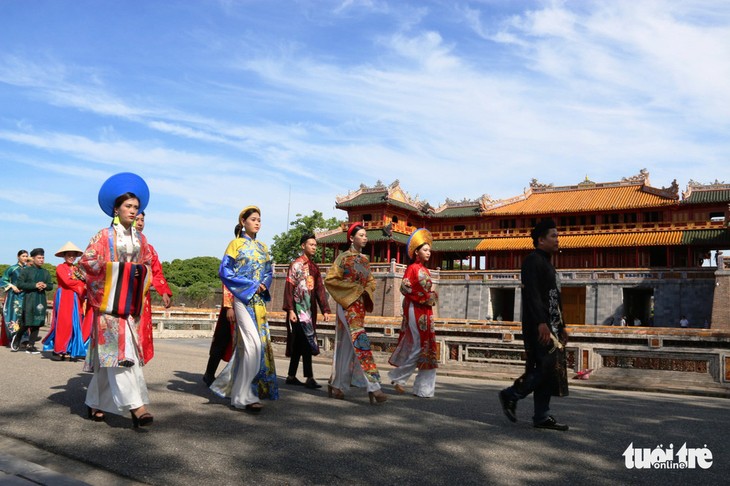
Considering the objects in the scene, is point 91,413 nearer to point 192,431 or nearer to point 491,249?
point 192,431

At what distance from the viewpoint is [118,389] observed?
14.6 feet

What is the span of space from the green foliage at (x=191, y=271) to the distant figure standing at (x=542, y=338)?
54864 mm

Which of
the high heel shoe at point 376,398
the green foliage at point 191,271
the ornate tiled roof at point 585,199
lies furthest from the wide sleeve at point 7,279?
the green foliage at point 191,271

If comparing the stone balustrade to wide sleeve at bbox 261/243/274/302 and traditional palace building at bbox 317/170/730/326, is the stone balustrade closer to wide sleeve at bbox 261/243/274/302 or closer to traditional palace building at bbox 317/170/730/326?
wide sleeve at bbox 261/243/274/302

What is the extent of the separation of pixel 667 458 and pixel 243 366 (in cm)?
337

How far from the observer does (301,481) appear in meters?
3.11

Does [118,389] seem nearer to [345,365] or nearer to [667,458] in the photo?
[345,365]

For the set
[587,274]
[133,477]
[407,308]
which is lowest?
[133,477]

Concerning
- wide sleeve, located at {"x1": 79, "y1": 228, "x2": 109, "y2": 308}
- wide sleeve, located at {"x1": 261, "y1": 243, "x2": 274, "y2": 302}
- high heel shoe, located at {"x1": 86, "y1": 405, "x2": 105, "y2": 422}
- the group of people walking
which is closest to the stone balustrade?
the group of people walking

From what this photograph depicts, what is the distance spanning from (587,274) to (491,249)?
296 inches

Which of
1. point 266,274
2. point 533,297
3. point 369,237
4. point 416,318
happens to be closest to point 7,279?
point 266,274

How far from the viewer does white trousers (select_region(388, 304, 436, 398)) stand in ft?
21.3

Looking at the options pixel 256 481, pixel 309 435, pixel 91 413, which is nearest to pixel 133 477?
pixel 256 481

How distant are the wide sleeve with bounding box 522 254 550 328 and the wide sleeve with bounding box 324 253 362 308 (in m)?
2.12
